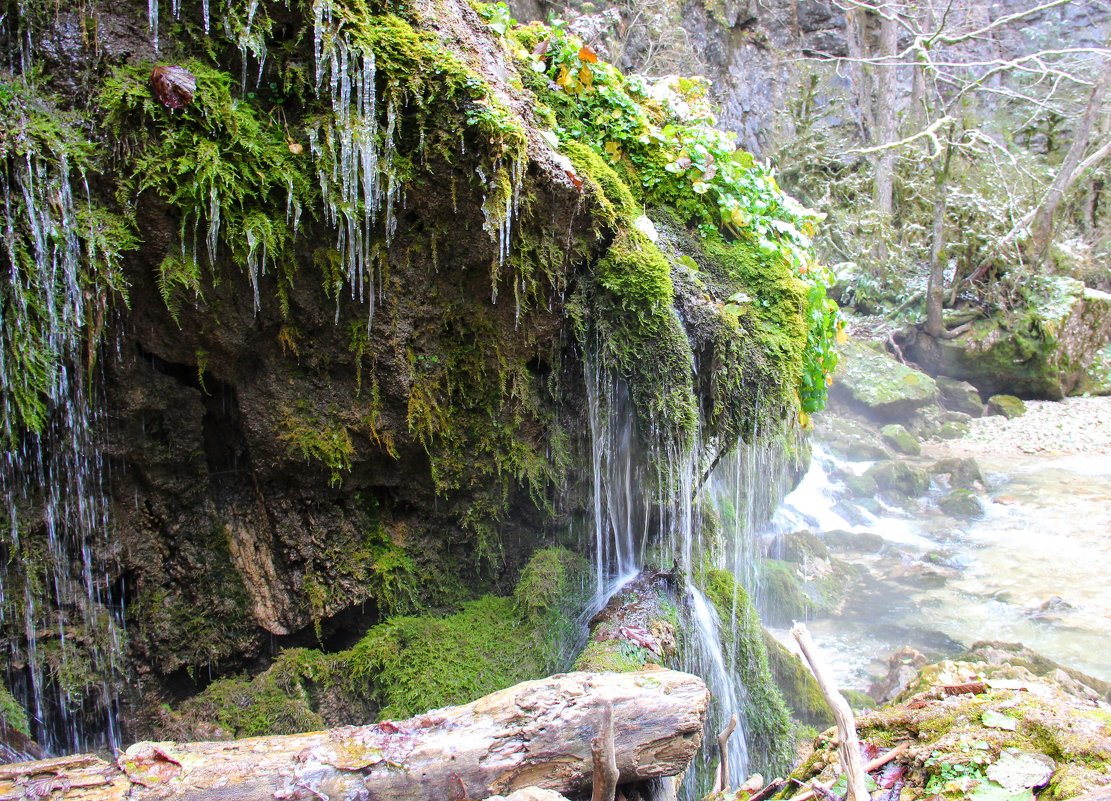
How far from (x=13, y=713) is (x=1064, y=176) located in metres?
18.3

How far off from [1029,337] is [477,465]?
607 inches

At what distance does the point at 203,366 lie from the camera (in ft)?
12.1

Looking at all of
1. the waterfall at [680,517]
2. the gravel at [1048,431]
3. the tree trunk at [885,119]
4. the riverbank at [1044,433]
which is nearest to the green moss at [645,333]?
the waterfall at [680,517]

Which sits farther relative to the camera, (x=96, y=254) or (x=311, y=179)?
(x=311, y=179)

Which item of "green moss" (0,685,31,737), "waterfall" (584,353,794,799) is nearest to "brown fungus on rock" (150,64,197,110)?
"waterfall" (584,353,794,799)

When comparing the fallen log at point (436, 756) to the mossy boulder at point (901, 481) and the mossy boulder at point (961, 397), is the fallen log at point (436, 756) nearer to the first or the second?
the mossy boulder at point (901, 481)

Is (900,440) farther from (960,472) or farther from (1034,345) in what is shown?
(1034,345)

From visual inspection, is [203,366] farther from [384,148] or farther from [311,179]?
[384,148]

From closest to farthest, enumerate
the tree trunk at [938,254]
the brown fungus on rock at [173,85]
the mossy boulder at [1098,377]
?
the brown fungus on rock at [173,85] → the tree trunk at [938,254] → the mossy boulder at [1098,377]

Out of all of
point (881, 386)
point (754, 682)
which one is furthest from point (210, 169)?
point (881, 386)

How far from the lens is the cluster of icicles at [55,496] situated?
3115 mm

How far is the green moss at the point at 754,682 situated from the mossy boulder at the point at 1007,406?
12825mm

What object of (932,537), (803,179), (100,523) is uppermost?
(803,179)

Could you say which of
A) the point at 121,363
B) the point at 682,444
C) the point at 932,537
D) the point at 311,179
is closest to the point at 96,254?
the point at 121,363
